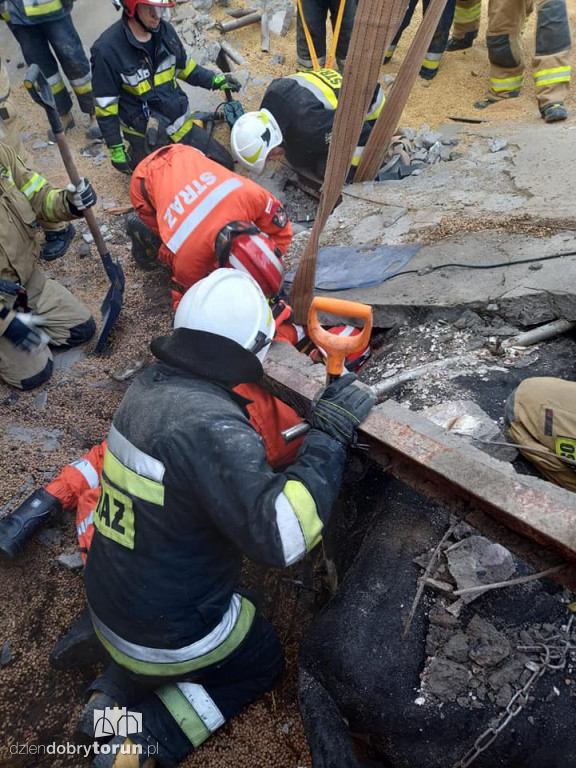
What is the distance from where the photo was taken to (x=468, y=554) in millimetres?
2105

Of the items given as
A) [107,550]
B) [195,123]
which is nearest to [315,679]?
[107,550]

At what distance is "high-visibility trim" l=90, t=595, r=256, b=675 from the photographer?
7.44 ft

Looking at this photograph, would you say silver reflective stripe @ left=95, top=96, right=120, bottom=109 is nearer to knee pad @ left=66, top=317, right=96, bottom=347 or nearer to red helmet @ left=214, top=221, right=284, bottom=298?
knee pad @ left=66, top=317, right=96, bottom=347

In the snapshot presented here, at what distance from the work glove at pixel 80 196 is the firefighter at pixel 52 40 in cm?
319

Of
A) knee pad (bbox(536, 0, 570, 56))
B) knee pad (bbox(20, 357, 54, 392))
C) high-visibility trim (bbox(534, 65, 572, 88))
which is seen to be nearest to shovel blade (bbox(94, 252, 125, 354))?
knee pad (bbox(20, 357, 54, 392))

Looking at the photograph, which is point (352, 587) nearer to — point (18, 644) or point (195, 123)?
point (18, 644)

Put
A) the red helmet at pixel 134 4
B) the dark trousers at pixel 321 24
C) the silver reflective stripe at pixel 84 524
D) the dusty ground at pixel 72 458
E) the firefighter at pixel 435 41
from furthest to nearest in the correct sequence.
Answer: the firefighter at pixel 435 41 < the dark trousers at pixel 321 24 < the red helmet at pixel 134 4 < the silver reflective stripe at pixel 84 524 < the dusty ground at pixel 72 458

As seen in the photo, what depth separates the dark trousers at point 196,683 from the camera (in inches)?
90.9

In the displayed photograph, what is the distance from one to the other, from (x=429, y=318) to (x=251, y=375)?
67.2 inches

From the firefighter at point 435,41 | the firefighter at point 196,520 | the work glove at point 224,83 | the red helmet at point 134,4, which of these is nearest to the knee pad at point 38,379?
the firefighter at point 196,520

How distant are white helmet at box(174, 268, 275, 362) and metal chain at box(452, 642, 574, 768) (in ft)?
4.57

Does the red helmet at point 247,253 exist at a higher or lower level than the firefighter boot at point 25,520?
higher

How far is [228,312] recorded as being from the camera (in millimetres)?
2141
